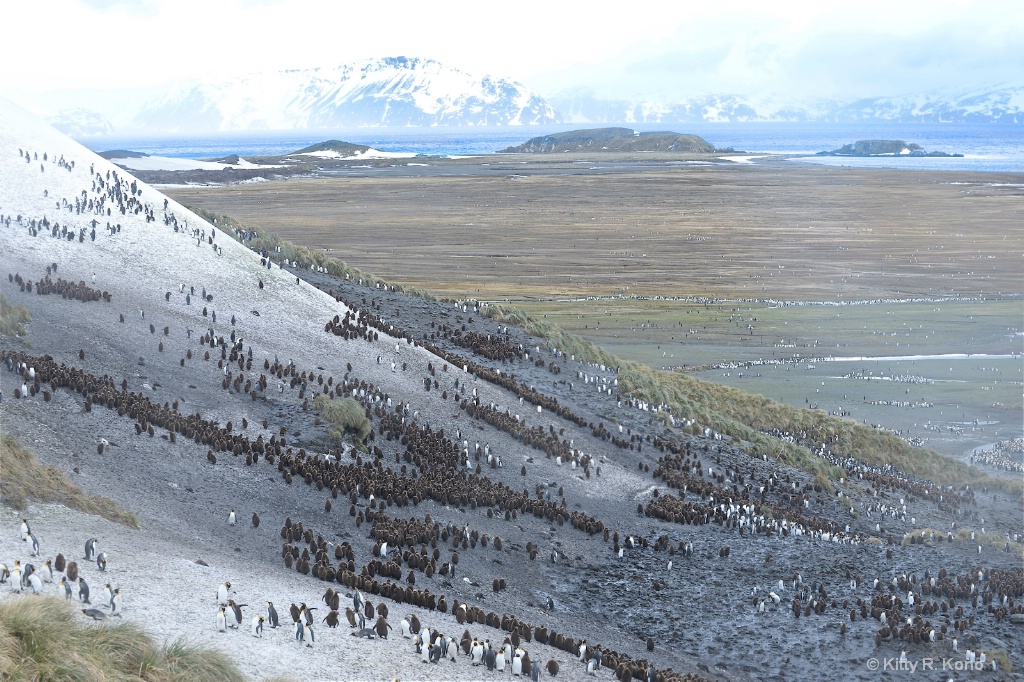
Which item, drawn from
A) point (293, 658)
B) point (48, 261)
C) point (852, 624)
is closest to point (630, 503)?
point (852, 624)

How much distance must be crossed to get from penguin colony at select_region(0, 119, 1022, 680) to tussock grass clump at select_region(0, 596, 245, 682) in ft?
3.18

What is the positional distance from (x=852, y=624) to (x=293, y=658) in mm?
10331

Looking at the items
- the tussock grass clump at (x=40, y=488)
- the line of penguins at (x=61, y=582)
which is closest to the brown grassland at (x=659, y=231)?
the tussock grass clump at (x=40, y=488)

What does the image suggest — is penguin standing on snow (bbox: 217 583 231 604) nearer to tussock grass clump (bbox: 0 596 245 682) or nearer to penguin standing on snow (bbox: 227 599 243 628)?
penguin standing on snow (bbox: 227 599 243 628)

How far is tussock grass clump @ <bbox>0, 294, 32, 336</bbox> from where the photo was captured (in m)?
22.1

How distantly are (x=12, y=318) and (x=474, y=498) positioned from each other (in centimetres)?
1144

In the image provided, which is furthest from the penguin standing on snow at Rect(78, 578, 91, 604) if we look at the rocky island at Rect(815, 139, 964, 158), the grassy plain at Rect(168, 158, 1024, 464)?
the rocky island at Rect(815, 139, 964, 158)

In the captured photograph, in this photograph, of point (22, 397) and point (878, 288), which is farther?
point (878, 288)

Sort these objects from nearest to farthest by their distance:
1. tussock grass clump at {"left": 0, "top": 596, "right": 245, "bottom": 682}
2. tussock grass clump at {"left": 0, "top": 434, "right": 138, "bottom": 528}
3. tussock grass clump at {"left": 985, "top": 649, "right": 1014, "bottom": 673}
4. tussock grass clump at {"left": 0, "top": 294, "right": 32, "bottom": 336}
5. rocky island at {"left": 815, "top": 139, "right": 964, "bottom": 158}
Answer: tussock grass clump at {"left": 0, "top": 596, "right": 245, "bottom": 682}
tussock grass clump at {"left": 0, "top": 434, "right": 138, "bottom": 528}
tussock grass clump at {"left": 985, "top": 649, "right": 1014, "bottom": 673}
tussock grass clump at {"left": 0, "top": 294, "right": 32, "bottom": 336}
rocky island at {"left": 815, "top": 139, "right": 964, "bottom": 158}

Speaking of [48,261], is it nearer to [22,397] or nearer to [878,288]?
[22,397]

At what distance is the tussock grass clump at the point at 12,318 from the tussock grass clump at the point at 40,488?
21.0ft

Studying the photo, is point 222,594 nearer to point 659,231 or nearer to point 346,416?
point 346,416

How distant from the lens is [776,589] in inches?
749

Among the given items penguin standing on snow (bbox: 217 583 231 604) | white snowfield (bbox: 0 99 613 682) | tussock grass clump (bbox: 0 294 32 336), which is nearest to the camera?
white snowfield (bbox: 0 99 613 682)
